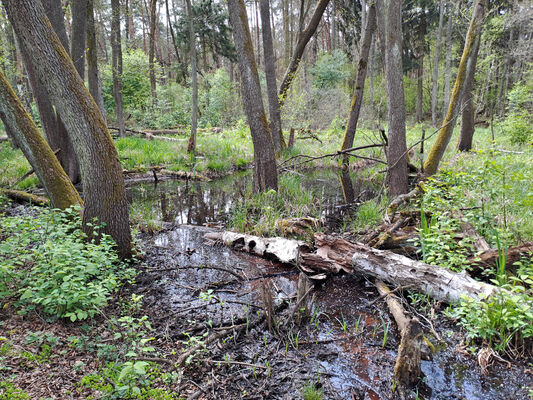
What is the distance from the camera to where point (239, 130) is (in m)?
16.6

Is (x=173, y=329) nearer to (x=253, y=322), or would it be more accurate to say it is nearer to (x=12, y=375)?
(x=253, y=322)

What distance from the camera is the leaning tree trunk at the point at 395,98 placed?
19.0 feet

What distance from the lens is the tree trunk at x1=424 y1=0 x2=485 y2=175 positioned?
6.91 m

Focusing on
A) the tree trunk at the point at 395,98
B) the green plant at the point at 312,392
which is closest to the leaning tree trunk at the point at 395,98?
the tree trunk at the point at 395,98

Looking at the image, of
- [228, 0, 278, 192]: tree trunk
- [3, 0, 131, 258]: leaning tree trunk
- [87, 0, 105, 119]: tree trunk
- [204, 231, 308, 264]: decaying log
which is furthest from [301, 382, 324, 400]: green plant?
[87, 0, 105, 119]: tree trunk

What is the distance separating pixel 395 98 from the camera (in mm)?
6066

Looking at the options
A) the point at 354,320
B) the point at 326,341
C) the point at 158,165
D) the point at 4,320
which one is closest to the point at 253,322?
the point at 326,341

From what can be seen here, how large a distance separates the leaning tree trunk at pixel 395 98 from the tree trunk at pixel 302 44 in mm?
3270

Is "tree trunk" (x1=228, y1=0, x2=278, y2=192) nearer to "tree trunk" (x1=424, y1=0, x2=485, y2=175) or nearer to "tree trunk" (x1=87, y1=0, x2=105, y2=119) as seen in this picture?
"tree trunk" (x1=424, y1=0, x2=485, y2=175)

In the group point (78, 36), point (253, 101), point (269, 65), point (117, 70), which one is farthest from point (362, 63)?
point (117, 70)

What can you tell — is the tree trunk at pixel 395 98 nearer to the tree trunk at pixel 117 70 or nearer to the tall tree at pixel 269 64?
the tall tree at pixel 269 64

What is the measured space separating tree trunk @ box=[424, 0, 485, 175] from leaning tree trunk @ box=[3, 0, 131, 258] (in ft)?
21.3

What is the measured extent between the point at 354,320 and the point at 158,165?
9.99 meters

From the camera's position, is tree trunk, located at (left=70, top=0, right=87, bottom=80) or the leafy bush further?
tree trunk, located at (left=70, top=0, right=87, bottom=80)
